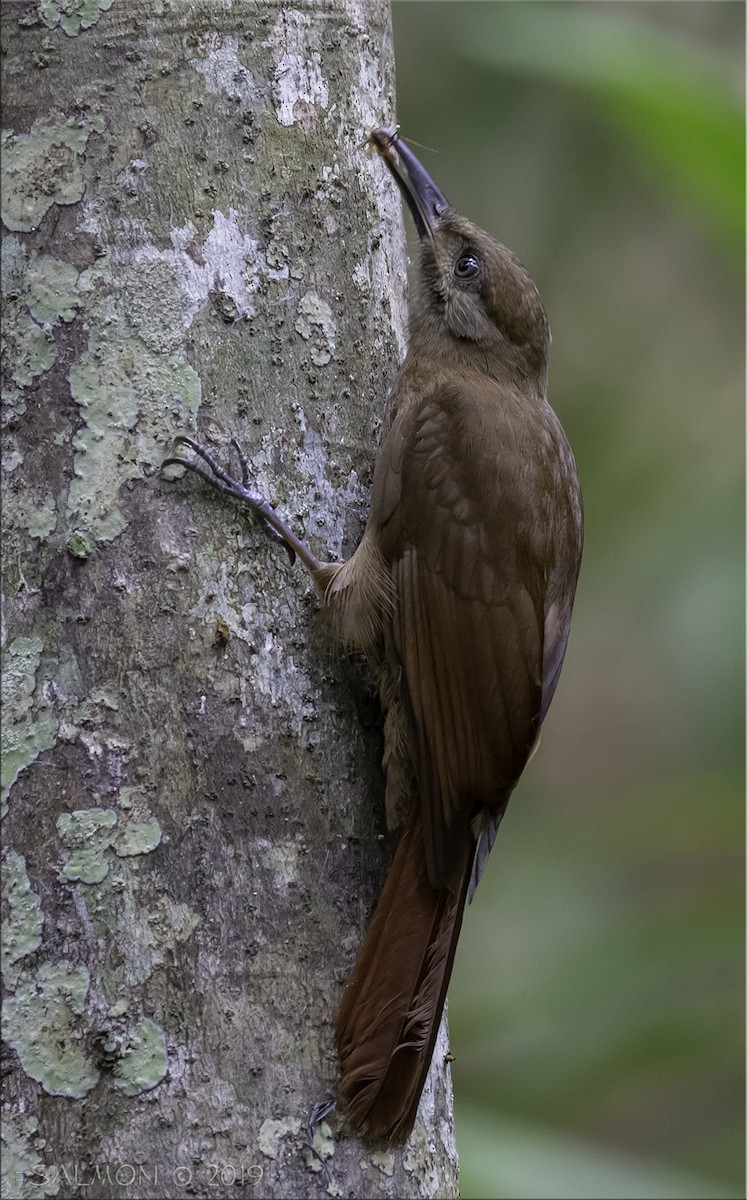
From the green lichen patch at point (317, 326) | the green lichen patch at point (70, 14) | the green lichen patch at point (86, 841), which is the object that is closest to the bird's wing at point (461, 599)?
the green lichen patch at point (317, 326)

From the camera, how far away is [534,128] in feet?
14.4

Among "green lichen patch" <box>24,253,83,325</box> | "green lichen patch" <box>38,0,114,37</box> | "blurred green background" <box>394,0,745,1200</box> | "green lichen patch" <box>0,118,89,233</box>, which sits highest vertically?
"green lichen patch" <box>38,0,114,37</box>

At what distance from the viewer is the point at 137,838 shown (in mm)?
1892

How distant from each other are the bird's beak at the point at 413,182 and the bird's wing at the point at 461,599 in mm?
460

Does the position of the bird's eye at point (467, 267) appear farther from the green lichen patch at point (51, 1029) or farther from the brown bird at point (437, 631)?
the green lichen patch at point (51, 1029)

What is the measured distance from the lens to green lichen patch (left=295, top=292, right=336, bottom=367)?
2.21 metres

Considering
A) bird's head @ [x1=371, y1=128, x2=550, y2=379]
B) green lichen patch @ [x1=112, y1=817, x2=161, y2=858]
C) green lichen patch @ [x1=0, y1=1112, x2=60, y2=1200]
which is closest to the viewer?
green lichen patch @ [x1=0, y1=1112, x2=60, y2=1200]

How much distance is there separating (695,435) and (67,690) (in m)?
3.25

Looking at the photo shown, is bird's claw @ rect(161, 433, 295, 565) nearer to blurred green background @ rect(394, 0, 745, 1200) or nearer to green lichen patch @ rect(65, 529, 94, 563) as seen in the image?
green lichen patch @ rect(65, 529, 94, 563)

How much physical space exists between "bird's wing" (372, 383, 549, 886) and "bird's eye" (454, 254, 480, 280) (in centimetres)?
46

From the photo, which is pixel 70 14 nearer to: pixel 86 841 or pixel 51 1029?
pixel 86 841

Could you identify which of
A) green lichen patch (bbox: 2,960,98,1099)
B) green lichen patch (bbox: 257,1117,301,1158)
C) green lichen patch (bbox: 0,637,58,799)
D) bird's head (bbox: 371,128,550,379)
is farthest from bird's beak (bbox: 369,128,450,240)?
green lichen patch (bbox: 257,1117,301,1158)

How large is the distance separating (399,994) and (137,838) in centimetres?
51

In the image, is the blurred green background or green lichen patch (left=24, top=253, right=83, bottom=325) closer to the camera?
green lichen patch (left=24, top=253, right=83, bottom=325)
